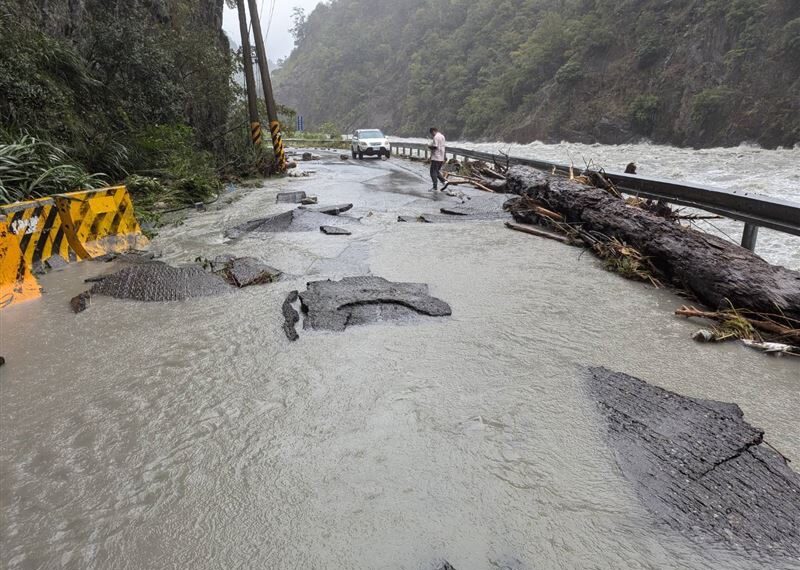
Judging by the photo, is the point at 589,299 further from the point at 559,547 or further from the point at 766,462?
the point at 559,547

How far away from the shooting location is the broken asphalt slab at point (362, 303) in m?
4.96

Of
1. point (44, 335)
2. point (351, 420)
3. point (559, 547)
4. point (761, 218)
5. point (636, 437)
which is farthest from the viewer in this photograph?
point (761, 218)

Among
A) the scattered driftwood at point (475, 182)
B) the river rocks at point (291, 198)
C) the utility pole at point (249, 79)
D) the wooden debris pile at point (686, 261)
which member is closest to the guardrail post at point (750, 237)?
the wooden debris pile at point (686, 261)

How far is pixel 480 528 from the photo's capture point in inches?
94.3

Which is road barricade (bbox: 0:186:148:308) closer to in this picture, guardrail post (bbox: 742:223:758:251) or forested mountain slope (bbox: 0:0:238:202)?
forested mountain slope (bbox: 0:0:238:202)

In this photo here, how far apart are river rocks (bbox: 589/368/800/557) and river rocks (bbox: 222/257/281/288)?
4.19 m

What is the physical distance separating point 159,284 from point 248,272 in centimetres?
104

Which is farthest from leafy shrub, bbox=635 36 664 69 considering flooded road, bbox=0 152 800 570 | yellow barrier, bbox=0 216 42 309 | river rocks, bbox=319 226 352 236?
yellow barrier, bbox=0 216 42 309

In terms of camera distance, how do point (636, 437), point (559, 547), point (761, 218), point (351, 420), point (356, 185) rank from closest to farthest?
point (559, 547) < point (636, 437) < point (351, 420) < point (761, 218) < point (356, 185)

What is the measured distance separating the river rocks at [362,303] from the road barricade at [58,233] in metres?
3.19

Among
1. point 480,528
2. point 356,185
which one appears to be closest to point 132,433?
point 480,528

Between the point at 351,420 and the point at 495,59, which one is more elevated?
the point at 495,59

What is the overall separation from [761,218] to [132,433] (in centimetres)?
688

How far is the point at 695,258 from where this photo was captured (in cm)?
555
